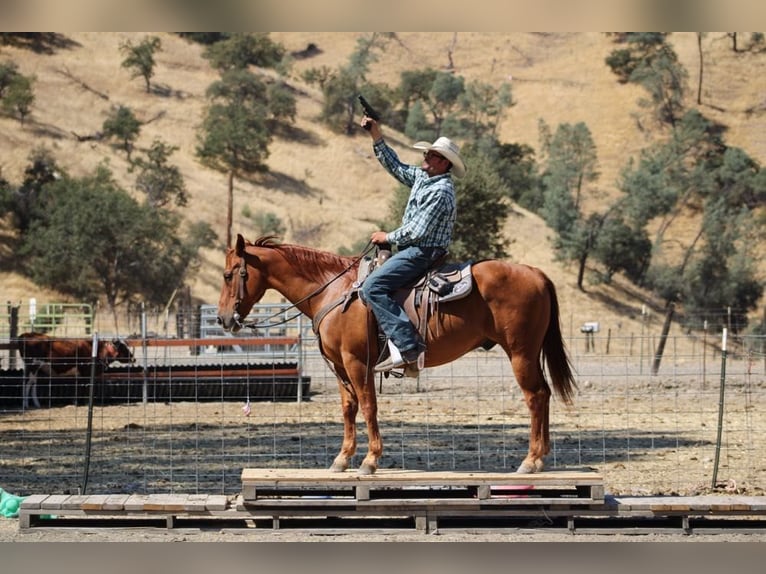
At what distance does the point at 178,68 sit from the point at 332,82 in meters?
10.1

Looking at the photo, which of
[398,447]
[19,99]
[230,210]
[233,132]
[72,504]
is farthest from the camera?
[19,99]

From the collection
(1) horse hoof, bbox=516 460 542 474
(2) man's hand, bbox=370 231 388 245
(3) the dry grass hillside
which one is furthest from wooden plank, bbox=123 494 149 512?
(3) the dry grass hillside

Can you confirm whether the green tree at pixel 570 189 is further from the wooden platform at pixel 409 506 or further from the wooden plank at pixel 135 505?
the wooden plank at pixel 135 505

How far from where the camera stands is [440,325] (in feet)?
28.9

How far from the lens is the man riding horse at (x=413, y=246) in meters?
8.66

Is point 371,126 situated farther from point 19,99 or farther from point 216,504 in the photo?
point 19,99

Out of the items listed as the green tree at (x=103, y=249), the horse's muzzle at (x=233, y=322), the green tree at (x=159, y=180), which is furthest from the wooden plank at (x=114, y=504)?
the green tree at (x=159, y=180)

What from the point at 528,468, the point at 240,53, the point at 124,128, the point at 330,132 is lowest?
the point at 528,468

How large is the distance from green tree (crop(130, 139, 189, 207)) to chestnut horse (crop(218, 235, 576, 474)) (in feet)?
139

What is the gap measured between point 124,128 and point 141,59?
9673 mm

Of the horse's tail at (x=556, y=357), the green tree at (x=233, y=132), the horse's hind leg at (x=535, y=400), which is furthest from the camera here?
→ the green tree at (x=233, y=132)

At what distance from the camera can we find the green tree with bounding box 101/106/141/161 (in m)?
Answer: 56.2

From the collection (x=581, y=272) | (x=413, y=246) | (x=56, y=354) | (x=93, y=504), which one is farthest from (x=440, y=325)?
(x=581, y=272)

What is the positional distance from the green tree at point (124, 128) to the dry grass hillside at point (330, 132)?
2.43ft
